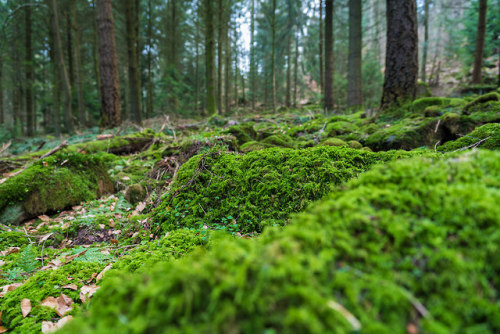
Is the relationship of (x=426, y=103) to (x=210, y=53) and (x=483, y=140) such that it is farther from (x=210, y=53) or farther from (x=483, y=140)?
(x=210, y=53)

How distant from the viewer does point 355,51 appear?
938cm

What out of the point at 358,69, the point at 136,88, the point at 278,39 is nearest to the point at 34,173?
the point at 136,88

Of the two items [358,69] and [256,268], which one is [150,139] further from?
[358,69]

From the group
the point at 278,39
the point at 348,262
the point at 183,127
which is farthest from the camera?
the point at 278,39

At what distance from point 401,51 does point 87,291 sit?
25.8 feet

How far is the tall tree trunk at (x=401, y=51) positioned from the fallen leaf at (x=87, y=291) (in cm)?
717

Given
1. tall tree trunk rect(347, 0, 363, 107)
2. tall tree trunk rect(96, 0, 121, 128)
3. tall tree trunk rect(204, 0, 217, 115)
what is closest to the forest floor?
tall tree trunk rect(96, 0, 121, 128)

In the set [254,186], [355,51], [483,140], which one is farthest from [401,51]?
[254,186]

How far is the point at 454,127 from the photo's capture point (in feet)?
12.6

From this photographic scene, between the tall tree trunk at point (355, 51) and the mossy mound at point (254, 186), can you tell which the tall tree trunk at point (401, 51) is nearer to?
the tall tree trunk at point (355, 51)

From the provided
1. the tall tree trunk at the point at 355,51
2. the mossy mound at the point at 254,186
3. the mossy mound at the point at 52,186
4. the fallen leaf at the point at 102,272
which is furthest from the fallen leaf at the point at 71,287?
the tall tree trunk at the point at 355,51

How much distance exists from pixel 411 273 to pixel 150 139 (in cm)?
678

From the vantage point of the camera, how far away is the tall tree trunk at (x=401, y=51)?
599 centimetres

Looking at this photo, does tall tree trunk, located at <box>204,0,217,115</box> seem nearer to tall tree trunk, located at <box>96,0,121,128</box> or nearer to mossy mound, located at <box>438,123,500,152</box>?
tall tree trunk, located at <box>96,0,121,128</box>
